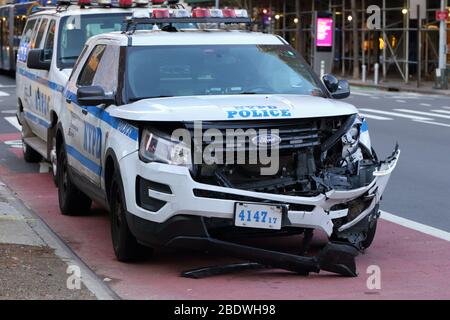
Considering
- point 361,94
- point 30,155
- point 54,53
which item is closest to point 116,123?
point 54,53

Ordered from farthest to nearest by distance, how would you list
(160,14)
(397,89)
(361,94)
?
(397,89) → (361,94) → (160,14)

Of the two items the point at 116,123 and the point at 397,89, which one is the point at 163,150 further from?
the point at 397,89

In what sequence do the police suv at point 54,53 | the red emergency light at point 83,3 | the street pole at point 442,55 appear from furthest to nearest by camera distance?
the street pole at point 442,55 → the red emergency light at point 83,3 → the police suv at point 54,53

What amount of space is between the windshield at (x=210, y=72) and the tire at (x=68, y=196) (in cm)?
212

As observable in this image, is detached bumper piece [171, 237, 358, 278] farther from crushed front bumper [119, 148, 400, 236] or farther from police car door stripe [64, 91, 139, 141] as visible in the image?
police car door stripe [64, 91, 139, 141]

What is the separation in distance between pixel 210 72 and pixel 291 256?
2.07 metres

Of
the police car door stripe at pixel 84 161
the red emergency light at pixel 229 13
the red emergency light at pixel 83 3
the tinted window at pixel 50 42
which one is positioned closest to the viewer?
the police car door stripe at pixel 84 161

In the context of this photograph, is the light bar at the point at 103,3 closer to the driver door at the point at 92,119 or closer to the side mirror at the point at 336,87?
the driver door at the point at 92,119

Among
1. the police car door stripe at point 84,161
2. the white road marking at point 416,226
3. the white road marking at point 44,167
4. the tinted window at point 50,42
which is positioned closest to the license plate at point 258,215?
the police car door stripe at point 84,161

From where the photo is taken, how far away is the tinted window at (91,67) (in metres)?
9.41

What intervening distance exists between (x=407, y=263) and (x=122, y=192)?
7.86 feet

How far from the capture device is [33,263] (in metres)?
7.48

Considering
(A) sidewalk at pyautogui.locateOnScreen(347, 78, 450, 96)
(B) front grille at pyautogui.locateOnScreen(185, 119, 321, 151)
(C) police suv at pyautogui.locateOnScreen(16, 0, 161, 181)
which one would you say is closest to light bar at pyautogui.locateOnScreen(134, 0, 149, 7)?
(C) police suv at pyautogui.locateOnScreen(16, 0, 161, 181)

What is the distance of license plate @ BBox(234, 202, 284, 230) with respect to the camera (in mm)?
6961
